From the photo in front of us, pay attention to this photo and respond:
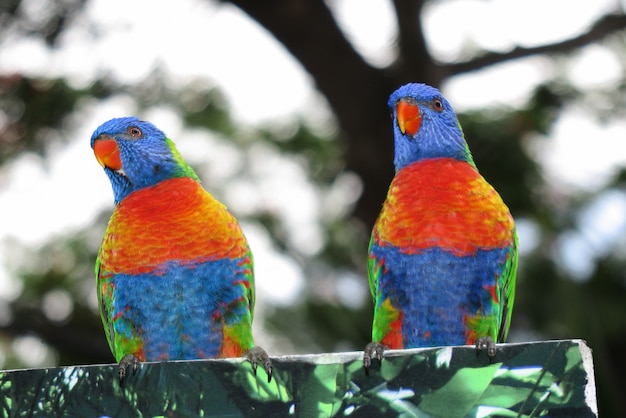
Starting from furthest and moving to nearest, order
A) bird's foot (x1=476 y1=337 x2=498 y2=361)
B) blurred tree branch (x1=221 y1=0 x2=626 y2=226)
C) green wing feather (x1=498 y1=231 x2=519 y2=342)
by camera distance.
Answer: blurred tree branch (x1=221 y1=0 x2=626 y2=226)
green wing feather (x1=498 y1=231 x2=519 y2=342)
bird's foot (x1=476 y1=337 x2=498 y2=361)

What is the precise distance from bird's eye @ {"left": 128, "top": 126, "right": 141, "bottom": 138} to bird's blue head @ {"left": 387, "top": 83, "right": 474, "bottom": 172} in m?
0.99

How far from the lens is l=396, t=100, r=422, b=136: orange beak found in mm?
2916

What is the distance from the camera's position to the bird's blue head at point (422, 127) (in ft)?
9.61

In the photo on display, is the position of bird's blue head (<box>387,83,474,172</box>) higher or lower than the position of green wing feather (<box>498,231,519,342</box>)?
higher

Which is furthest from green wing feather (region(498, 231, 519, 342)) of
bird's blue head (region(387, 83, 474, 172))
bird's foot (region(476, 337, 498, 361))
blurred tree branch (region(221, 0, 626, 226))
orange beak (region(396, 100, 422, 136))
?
blurred tree branch (region(221, 0, 626, 226))

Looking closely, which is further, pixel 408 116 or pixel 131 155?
pixel 131 155

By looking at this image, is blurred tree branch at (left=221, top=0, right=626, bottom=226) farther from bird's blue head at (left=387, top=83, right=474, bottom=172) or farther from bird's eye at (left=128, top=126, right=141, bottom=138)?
bird's eye at (left=128, top=126, right=141, bottom=138)

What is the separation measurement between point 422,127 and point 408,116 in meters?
0.07

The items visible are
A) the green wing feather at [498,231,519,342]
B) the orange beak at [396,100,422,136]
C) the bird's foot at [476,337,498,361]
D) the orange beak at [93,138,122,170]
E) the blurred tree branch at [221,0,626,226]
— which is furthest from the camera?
the blurred tree branch at [221,0,626,226]

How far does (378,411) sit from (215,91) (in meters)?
4.62

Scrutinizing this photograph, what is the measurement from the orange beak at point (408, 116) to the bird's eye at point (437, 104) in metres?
0.08

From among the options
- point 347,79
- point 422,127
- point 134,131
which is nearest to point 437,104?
point 422,127

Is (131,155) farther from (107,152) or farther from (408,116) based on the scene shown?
(408,116)

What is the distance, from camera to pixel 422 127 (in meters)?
2.95
